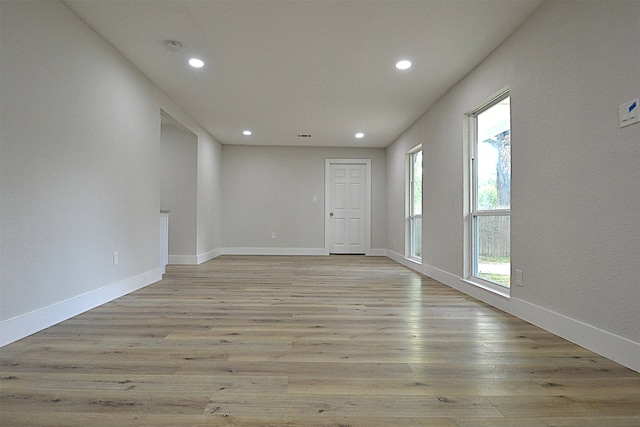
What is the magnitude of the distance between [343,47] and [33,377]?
314 cm

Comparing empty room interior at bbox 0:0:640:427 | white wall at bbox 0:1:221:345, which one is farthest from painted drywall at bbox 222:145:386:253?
white wall at bbox 0:1:221:345

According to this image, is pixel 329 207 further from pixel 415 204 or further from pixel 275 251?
pixel 415 204

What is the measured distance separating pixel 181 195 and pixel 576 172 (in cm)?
529

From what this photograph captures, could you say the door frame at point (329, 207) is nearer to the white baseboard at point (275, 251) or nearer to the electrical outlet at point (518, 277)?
the white baseboard at point (275, 251)

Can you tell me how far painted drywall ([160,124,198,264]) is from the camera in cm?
582

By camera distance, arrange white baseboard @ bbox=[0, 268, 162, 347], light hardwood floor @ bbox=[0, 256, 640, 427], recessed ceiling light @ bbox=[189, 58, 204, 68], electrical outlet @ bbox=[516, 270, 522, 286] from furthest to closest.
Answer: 1. recessed ceiling light @ bbox=[189, 58, 204, 68]
2. electrical outlet @ bbox=[516, 270, 522, 286]
3. white baseboard @ bbox=[0, 268, 162, 347]
4. light hardwood floor @ bbox=[0, 256, 640, 427]

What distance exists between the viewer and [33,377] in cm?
164

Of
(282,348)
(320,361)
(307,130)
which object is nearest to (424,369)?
(320,361)

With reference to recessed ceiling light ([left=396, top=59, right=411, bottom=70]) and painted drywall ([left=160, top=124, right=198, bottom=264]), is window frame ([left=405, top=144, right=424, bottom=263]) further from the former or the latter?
painted drywall ([left=160, top=124, right=198, bottom=264])

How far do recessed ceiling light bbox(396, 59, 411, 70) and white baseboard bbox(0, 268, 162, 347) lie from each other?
345 centimetres

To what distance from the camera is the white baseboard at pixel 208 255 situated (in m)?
6.10

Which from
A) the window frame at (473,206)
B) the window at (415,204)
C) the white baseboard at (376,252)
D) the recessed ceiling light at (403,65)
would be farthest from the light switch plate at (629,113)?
the white baseboard at (376,252)

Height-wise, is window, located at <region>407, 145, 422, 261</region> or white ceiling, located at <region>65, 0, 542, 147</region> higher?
white ceiling, located at <region>65, 0, 542, 147</region>

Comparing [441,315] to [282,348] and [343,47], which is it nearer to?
[282,348]
